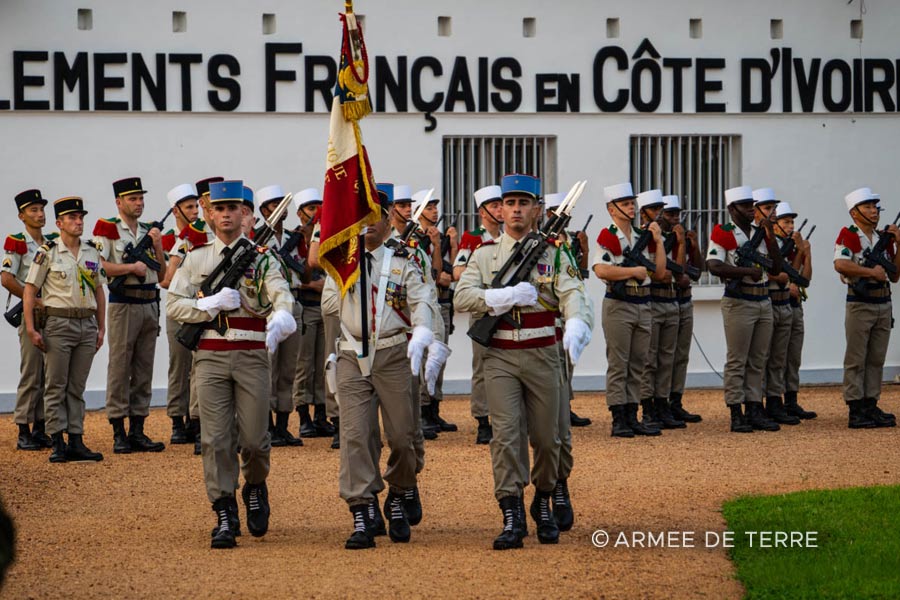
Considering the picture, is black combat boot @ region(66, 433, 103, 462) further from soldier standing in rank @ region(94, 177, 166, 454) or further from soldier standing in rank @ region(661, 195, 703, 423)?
soldier standing in rank @ region(661, 195, 703, 423)

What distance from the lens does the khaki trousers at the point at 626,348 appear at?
1316cm

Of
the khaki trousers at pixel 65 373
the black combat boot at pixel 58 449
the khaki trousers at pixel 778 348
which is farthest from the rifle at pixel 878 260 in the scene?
the black combat boot at pixel 58 449

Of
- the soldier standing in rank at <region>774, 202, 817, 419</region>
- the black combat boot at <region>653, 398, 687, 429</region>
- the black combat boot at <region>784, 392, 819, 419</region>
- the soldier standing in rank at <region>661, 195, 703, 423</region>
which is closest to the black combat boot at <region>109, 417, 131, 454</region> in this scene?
the black combat boot at <region>653, 398, 687, 429</region>

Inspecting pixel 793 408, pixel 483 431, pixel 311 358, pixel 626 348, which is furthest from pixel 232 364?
pixel 793 408

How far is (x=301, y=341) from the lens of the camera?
13.6 meters

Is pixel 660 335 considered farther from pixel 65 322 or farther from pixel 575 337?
pixel 575 337

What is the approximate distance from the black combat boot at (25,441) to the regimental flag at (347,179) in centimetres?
534

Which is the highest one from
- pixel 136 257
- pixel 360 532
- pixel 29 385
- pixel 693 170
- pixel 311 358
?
pixel 693 170

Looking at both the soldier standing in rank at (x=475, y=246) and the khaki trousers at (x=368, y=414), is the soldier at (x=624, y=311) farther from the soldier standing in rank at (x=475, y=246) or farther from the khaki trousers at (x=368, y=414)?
the khaki trousers at (x=368, y=414)

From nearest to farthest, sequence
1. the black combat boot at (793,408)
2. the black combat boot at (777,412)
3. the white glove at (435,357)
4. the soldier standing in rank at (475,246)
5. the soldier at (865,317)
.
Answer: the white glove at (435,357), the soldier standing in rank at (475,246), the soldier at (865,317), the black combat boot at (777,412), the black combat boot at (793,408)

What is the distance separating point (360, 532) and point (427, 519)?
1068 millimetres

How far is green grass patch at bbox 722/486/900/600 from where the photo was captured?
700 centimetres

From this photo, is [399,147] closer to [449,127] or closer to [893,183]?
[449,127]

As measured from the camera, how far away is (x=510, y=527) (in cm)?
806
